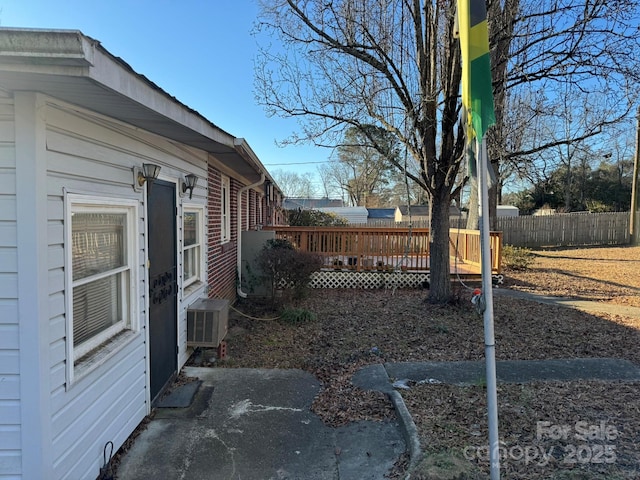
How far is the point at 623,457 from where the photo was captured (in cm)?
273

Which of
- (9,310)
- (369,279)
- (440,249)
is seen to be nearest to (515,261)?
(369,279)

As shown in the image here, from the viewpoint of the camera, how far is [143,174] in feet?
11.2

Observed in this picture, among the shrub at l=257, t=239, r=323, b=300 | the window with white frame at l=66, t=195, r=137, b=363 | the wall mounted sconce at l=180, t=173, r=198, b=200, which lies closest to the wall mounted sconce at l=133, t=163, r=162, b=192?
the window with white frame at l=66, t=195, r=137, b=363

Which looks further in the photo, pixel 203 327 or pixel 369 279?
pixel 369 279

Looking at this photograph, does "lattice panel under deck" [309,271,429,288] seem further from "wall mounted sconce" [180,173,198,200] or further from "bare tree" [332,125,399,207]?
"bare tree" [332,125,399,207]

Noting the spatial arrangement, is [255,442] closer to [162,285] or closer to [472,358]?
[162,285]

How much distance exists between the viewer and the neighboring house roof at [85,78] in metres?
1.61

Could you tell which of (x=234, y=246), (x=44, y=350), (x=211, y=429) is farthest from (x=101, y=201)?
(x=234, y=246)

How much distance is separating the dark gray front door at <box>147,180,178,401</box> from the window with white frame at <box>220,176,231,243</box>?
2.95m

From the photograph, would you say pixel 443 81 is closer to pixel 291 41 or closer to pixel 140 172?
pixel 291 41

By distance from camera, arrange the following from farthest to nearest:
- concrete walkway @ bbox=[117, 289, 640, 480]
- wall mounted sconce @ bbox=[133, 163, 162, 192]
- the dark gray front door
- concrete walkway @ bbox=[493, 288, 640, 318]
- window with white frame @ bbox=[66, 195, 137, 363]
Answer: concrete walkway @ bbox=[493, 288, 640, 318] < the dark gray front door < wall mounted sconce @ bbox=[133, 163, 162, 192] < concrete walkway @ bbox=[117, 289, 640, 480] < window with white frame @ bbox=[66, 195, 137, 363]

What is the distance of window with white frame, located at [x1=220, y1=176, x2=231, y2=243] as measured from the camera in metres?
7.31

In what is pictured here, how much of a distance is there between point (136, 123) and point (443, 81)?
547 cm

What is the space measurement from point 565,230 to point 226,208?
21036mm
